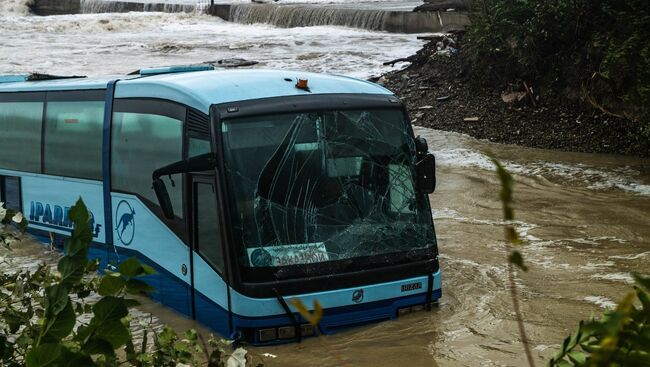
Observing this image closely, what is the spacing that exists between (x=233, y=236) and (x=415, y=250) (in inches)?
61.0

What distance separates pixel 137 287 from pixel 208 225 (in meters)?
5.55

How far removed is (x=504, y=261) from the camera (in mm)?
10883

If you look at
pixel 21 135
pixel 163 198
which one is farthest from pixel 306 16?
pixel 163 198

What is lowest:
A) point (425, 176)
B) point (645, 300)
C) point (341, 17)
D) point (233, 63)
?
point (233, 63)

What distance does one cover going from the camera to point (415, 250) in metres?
8.16

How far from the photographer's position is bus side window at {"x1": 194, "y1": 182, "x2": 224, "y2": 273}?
7.76 metres

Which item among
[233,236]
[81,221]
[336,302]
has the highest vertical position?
[81,221]

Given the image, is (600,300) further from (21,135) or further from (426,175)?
(21,135)

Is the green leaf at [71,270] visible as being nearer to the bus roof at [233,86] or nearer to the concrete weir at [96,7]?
the bus roof at [233,86]

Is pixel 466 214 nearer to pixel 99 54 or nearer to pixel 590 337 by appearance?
pixel 590 337

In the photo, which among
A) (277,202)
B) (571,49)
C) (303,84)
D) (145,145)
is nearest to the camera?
(277,202)

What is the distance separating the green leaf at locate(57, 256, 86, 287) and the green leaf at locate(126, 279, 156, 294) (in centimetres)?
12

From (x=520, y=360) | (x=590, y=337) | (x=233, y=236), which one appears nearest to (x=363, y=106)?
(x=233, y=236)

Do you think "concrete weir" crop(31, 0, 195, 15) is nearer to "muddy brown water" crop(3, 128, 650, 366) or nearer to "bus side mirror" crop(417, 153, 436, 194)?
"muddy brown water" crop(3, 128, 650, 366)
